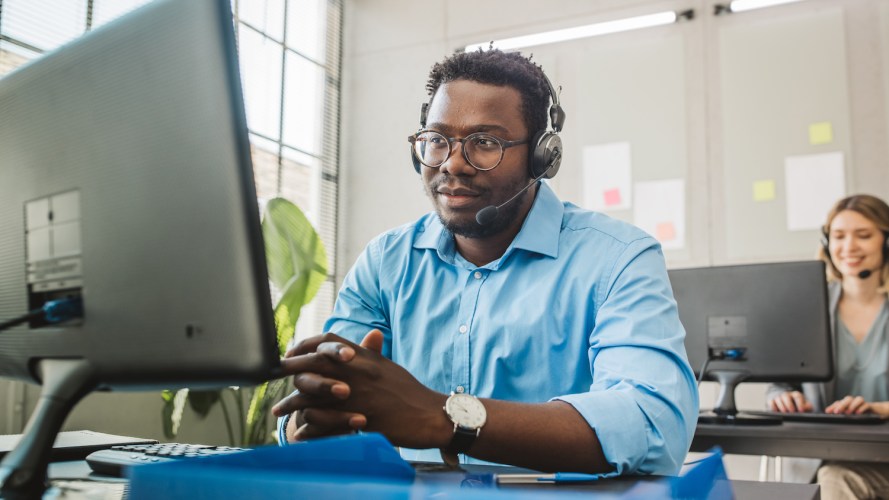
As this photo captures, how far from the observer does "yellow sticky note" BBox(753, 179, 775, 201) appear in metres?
3.81

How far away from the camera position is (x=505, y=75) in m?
1.38

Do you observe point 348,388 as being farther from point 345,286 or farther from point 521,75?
point 521,75

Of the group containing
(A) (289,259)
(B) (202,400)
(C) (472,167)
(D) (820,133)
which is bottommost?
(B) (202,400)

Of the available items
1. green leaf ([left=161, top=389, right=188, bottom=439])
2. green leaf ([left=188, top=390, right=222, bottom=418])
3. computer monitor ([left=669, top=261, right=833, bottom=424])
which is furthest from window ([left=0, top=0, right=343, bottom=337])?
computer monitor ([left=669, top=261, right=833, bottom=424])

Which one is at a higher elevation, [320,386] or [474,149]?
[474,149]

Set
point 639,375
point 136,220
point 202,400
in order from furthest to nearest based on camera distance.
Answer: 1. point 202,400
2. point 639,375
3. point 136,220

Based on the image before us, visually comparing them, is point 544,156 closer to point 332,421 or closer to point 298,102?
point 332,421

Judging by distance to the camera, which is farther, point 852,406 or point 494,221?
point 852,406

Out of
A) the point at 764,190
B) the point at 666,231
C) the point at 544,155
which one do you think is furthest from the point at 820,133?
the point at 544,155

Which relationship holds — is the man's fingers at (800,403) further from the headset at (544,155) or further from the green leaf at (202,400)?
the green leaf at (202,400)

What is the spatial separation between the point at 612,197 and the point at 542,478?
3526 millimetres

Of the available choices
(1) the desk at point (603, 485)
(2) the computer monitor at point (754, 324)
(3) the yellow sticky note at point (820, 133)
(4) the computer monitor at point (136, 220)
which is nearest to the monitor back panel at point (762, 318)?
(2) the computer monitor at point (754, 324)

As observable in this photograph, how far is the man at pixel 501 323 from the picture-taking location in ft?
2.56

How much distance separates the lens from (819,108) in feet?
12.4
